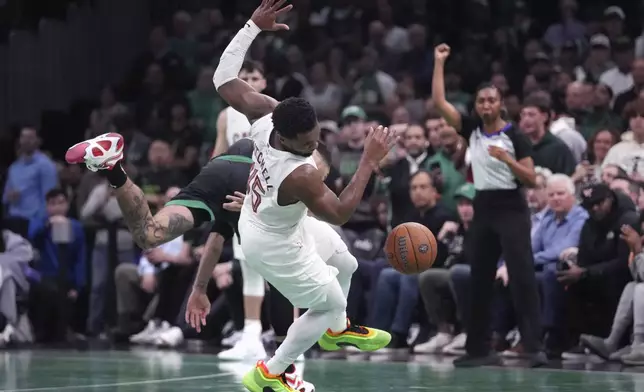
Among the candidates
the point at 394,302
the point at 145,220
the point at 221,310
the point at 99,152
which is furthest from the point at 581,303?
the point at 99,152

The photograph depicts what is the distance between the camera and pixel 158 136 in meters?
17.1

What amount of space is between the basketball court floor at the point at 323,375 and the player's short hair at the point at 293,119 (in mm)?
2217

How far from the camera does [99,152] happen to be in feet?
25.6

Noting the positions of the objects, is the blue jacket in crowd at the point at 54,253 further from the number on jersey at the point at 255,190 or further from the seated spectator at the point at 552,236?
the number on jersey at the point at 255,190

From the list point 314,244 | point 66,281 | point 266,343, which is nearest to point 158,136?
point 66,281

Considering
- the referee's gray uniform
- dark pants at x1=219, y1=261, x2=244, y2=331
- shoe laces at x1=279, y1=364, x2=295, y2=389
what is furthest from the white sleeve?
dark pants at x1=219, y1=261, x2=244, y2=331

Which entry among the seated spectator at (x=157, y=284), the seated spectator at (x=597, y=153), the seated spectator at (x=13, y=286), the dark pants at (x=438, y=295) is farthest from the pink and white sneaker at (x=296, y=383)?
the seated spectator at (x=13, y=286)

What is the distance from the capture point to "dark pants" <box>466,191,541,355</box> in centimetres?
1084

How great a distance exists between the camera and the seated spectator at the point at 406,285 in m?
12.8

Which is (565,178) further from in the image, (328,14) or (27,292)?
(328,14)

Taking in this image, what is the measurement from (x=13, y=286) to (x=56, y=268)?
Answer: 3.86ft

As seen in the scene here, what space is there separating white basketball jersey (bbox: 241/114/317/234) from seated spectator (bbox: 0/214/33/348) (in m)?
6.40

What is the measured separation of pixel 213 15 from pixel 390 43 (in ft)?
11.5

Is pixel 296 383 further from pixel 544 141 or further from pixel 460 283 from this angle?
pixel 544 141
